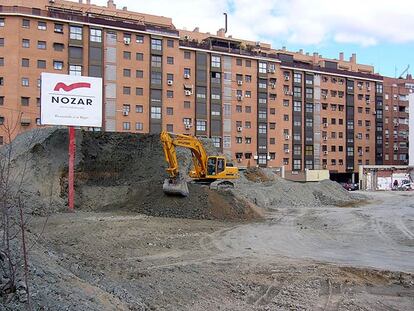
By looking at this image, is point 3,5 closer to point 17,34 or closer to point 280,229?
point 17,34

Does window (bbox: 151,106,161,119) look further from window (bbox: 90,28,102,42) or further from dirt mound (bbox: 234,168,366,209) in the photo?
dirt mound (bbox: 234,168,366,209)

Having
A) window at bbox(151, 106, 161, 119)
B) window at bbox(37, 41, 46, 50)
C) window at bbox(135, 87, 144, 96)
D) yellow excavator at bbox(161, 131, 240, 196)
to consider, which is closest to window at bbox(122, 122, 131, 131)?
window at bbox(151, 106, 161, 119)

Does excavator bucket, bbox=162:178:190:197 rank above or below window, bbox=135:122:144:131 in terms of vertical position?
below

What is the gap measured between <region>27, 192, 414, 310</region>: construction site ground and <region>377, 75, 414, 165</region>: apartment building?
70.9 metres

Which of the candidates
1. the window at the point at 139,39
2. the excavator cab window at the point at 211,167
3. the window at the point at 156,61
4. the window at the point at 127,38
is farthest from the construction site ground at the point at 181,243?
the window at the point at 139,39

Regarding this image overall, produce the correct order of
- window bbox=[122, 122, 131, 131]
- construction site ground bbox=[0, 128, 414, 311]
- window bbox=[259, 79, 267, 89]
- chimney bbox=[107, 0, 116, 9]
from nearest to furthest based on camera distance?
construction site ground bbox=[0, 128, 414, 311]
window bbox=[122, 122, 131, 131]
chimney bbox=[107, 0, 116, 9]
window bbox=[259, 79, 267, 89]

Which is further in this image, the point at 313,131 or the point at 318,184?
the point at 313,131

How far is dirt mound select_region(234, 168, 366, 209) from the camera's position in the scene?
35.0 metres

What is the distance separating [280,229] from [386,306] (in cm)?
1299

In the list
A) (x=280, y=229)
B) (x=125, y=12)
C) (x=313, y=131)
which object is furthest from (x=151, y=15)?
(x=280, y=229)

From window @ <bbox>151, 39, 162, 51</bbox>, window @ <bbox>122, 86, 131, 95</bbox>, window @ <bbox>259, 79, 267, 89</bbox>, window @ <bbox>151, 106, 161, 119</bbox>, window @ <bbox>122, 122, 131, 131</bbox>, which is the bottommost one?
window @ <bbox>122, 122, 131, 131</bbox>

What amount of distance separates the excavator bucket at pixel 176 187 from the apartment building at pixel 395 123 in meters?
72.3

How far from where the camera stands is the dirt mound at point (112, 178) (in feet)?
87.2

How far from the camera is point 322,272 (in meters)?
13.0
